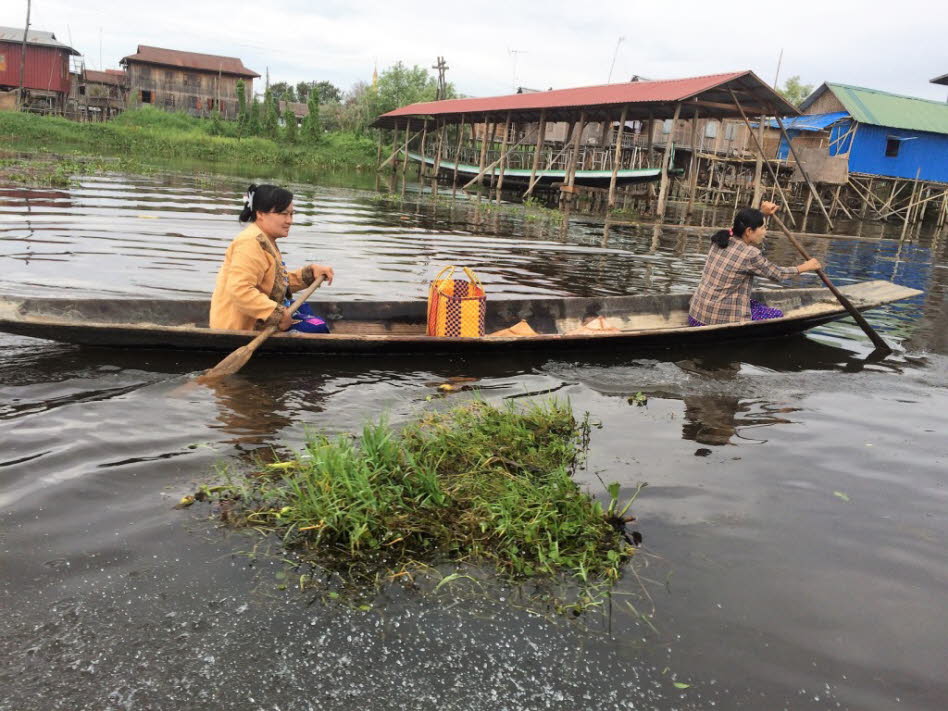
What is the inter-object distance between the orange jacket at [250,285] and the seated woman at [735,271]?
3498 mm

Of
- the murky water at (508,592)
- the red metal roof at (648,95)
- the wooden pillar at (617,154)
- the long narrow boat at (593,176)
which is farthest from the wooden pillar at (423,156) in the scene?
the murky water at (508,592)

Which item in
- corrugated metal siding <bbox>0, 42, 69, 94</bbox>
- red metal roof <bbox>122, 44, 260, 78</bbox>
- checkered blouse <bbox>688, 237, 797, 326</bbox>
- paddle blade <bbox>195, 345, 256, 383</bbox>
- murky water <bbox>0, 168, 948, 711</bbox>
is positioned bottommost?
murky water <bbox>0, 168, 948, 711</bbox>

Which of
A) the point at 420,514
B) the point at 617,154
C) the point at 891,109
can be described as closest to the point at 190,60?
the point at 617,154

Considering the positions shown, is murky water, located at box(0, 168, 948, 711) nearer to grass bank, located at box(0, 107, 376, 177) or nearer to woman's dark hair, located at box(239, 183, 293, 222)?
woman's dark hair, located at box(239, 183, 293, 222)

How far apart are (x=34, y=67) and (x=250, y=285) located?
4233cm

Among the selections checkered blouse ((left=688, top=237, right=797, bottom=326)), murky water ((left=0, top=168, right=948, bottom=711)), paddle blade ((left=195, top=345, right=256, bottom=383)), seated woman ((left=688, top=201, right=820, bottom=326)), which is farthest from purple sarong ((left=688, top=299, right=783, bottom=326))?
paddle blade ((left=195, top=345, right=256, bottom=383))

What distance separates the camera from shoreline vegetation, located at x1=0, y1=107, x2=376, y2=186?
27.9 m

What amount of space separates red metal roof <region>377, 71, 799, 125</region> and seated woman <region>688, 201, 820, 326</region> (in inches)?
474

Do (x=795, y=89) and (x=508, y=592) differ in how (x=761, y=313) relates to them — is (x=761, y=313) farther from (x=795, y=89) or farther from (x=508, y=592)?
(x=795, y=89)

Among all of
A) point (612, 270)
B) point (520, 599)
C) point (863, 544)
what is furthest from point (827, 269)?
point (520, 599)

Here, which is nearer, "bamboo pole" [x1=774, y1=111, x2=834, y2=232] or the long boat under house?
"bamboo pole" [x1=774, y1=111, x2=834, y2=232]

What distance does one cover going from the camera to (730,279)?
20.4 feet

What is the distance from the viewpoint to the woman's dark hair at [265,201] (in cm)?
455

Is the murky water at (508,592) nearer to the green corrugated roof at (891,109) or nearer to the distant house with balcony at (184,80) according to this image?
the green corrugated roof at (891,109)
